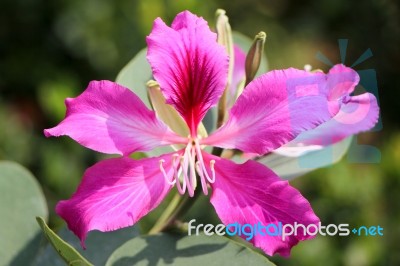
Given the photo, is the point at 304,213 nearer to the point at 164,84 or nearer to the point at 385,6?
the point at 164,84

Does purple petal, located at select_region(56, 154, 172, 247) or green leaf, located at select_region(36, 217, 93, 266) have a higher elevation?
purple petal, located at select_region(56, 154, 172, 247)

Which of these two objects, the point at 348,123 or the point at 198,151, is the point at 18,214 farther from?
the point at 348,123

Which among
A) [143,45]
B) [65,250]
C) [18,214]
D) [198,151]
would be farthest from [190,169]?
[143,45]

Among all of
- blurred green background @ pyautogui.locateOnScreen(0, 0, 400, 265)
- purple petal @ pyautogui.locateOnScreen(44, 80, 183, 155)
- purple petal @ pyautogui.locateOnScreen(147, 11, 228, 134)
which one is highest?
purple petal @ pyautogui.locateOnScreen(147, 11, 228, 134)

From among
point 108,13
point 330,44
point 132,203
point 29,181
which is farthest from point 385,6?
point 132,203

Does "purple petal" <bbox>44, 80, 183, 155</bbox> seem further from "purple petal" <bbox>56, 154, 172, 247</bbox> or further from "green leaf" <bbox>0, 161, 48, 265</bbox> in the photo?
"green leaf" <bbox>0, 161, 48, 265</bbox>

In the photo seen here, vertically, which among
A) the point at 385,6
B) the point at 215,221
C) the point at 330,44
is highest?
the point at 385,6

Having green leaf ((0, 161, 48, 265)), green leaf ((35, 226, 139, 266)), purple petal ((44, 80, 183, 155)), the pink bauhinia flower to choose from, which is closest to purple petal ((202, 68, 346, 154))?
the pink bauhinia flower

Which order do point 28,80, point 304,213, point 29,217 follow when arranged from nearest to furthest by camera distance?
point 304,213, point 29,217, point 28,80
